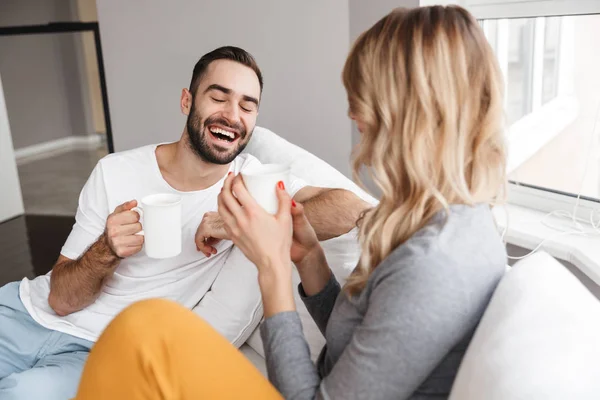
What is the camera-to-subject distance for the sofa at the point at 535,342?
772 mm

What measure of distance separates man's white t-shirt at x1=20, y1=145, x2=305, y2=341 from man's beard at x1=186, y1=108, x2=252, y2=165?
9cm

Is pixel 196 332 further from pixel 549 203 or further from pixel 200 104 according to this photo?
pixel 549 203

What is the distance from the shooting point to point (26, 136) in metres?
6.02

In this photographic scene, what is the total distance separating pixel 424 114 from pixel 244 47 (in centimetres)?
197

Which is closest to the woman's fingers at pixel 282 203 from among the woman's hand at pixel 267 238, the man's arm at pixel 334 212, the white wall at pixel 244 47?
the woman's hand at pixel 267 238

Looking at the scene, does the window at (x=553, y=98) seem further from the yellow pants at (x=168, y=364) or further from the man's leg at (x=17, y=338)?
the man's leg at (x=17, y=338)

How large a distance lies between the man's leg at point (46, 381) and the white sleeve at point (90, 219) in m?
0.29

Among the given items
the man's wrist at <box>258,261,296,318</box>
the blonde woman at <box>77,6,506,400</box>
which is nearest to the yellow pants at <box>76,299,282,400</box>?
the blonde woman at <box>77,6,506,400</box>

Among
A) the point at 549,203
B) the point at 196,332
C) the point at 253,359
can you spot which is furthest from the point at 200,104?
the point at 549,203

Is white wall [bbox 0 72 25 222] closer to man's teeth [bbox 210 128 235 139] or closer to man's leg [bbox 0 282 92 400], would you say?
man's leg [bbox 0 282 92 400]

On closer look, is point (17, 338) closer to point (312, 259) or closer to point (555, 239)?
point (312, 259)

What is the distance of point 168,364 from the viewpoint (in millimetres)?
974

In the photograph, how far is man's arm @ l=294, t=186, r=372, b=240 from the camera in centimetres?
156

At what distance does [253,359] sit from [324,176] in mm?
548
